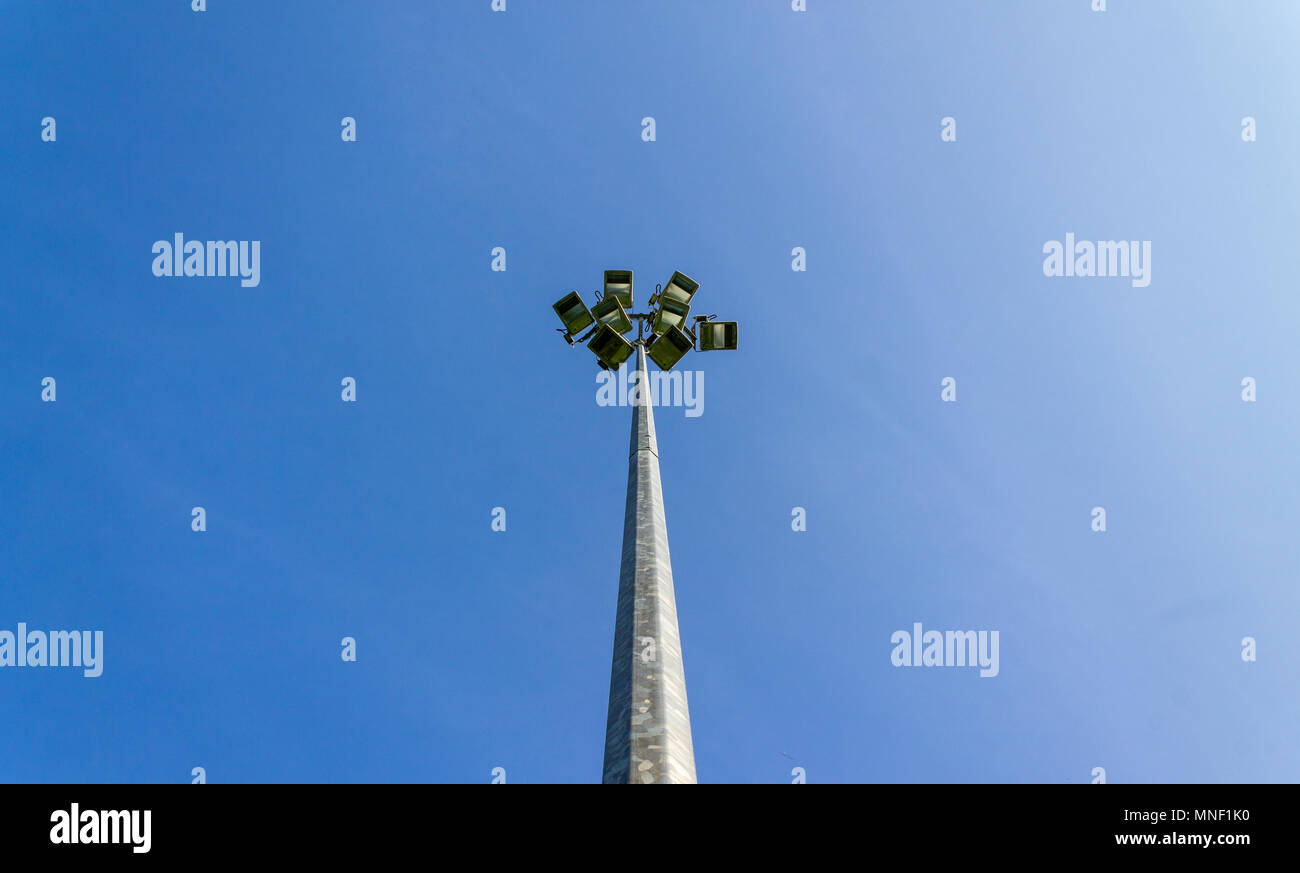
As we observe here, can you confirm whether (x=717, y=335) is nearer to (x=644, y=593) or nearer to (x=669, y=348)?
(x=669, y=348)

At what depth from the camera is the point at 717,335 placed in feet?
50.8

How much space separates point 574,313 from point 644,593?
7213 millimetres

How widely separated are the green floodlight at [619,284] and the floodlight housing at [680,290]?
765 mm

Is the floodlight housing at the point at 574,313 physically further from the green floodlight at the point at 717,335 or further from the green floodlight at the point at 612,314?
the green floodlight at the point at 717,335

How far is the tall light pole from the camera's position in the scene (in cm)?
606

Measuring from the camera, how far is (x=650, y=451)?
10961 mm

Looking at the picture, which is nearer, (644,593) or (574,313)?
(644,593)

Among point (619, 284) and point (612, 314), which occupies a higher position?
point (619, 284)

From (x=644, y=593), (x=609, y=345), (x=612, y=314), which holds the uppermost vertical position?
(x=612, y=314)

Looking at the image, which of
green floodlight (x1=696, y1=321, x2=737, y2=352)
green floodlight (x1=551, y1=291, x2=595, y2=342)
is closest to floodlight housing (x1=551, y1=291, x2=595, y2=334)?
green floodlight (x1=551, y1=291, x2=595, y2=342)

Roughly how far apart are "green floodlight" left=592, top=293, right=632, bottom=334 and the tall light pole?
0.05 feet

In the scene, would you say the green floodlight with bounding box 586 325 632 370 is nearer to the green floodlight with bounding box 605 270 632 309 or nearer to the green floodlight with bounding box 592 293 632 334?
the green floodlight with bounding box 592 293 632 334

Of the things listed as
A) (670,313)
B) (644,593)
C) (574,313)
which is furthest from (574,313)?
(644,593)
